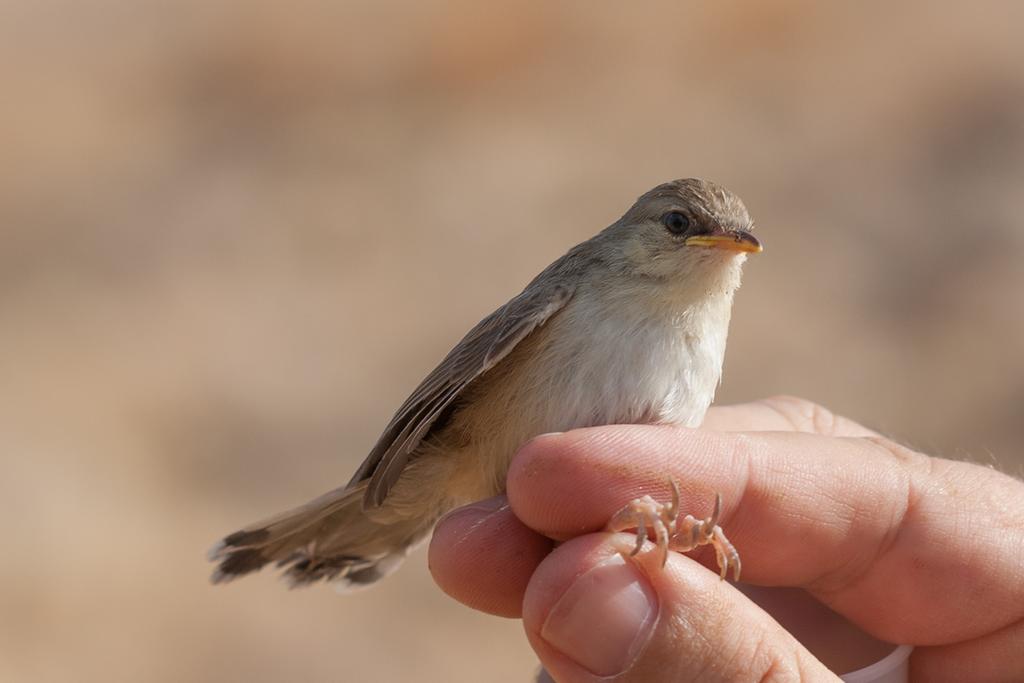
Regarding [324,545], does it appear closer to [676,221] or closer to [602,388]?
[602,388]

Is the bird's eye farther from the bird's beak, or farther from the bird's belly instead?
the bird's belly

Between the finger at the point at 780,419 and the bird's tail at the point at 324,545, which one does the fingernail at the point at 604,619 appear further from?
the finger at the point at 780,419

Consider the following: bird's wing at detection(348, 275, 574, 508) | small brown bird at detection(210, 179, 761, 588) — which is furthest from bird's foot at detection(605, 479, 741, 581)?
bird's wing at detection(348, 275, 574, 508)

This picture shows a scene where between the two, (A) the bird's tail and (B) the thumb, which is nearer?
(B) the thumb

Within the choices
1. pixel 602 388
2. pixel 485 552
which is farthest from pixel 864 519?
pixel 485 552

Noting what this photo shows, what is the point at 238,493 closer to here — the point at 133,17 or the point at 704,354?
the point at 704,354

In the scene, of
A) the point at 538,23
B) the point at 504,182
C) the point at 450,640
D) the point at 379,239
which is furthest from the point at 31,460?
the point at 538,23

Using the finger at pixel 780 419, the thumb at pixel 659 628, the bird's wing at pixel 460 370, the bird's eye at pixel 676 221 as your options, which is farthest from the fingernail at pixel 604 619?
the finger at pixel 780 419
